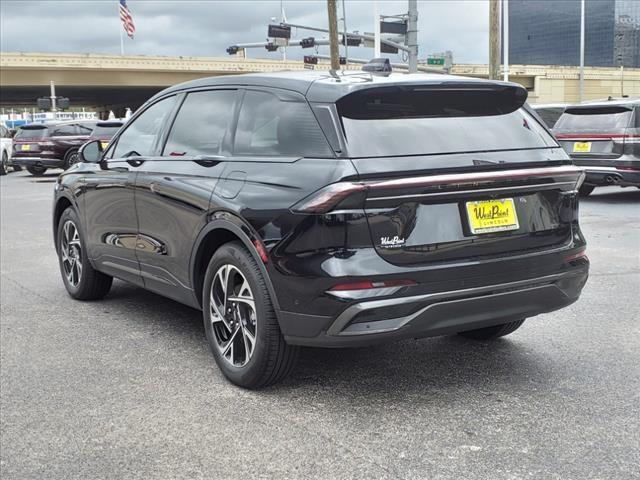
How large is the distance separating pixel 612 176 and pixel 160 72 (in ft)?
161

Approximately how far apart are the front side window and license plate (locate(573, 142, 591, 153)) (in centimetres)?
967

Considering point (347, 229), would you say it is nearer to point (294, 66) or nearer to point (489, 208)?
point (489, 208)

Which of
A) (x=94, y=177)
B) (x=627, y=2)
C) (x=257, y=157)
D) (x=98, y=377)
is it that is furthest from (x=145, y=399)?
(x=627, y=2)

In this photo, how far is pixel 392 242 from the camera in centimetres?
364

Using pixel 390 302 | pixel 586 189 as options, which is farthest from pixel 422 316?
pixel 586 189

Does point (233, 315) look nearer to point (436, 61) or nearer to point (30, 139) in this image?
point (30, 139)

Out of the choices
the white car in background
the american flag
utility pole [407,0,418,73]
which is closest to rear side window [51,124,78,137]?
the white car in background

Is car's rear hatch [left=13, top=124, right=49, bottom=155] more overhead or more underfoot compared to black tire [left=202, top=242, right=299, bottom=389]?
more underfoot

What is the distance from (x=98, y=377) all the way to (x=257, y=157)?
5.12 feet

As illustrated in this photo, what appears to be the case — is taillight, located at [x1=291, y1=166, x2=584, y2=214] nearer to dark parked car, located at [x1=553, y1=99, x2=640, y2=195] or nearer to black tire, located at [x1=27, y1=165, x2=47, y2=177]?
dark parked car, located at [x1=553, y1=99, x2=640, y2=195]

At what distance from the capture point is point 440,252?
3730 mm

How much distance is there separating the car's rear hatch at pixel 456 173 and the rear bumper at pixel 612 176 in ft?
30.5

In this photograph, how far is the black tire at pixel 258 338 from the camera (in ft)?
12.9

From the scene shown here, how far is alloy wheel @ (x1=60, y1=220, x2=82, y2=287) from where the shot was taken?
647 centimetres
